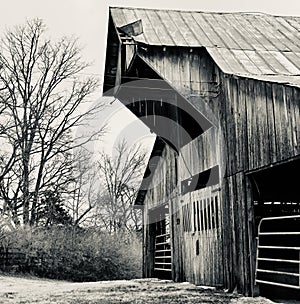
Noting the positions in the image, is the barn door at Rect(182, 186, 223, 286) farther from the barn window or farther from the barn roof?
the barn roof

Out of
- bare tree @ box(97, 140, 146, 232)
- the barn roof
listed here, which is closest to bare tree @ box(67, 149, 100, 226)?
bare tree @ box(97, 140, 146, 232)

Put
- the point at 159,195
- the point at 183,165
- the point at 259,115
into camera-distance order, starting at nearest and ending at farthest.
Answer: the point at 259,115 < the point at 183,165 < the point at 159,195

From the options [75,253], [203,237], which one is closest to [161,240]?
[75,253]

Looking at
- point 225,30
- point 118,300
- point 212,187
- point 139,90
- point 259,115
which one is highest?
point 225,30

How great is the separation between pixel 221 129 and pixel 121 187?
2899 centimetres

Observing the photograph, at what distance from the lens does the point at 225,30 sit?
14891 millimetres

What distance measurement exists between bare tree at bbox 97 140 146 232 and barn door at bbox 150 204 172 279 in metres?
16.0

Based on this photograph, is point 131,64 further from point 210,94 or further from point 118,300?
point 118,300

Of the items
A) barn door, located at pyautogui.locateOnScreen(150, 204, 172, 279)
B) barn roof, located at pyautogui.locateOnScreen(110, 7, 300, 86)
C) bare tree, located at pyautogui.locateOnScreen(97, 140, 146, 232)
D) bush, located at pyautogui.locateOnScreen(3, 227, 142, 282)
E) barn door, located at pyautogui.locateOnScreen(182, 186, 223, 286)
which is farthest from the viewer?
bare tree, located at pyautogui.locateOnScreen(97, 140, 146, 232)

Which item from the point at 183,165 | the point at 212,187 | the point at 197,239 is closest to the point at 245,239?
the point at 212,187

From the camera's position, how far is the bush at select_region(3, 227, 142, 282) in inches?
983

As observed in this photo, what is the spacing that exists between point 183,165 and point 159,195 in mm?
3242

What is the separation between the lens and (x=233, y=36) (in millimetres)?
14289

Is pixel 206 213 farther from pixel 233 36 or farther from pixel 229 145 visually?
pixel 233 36
